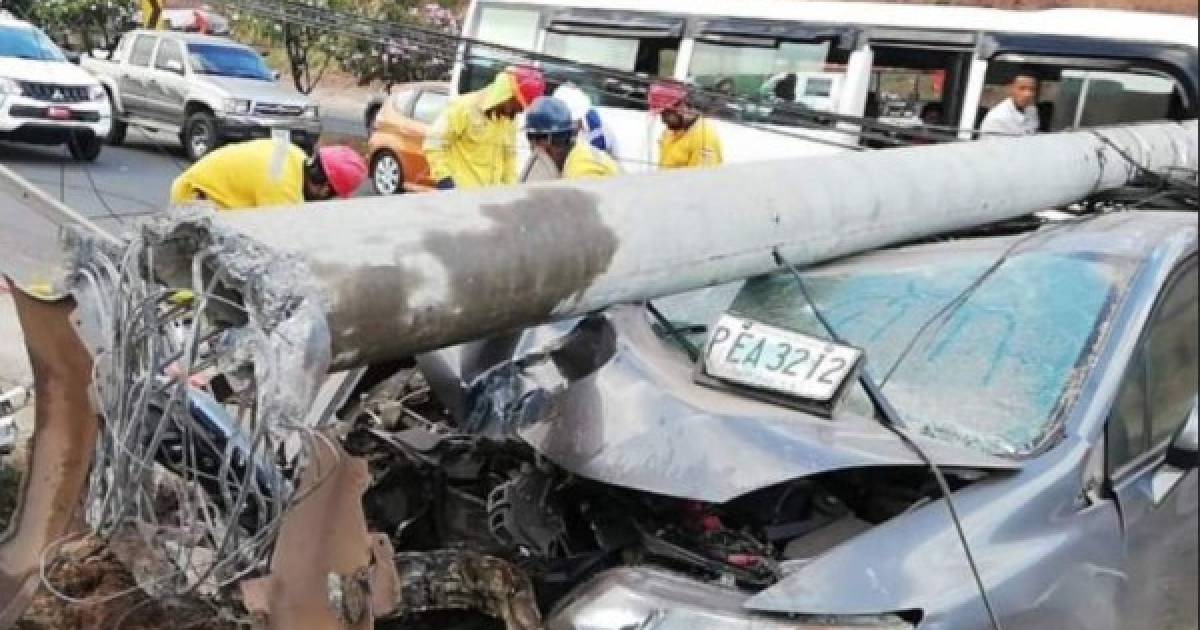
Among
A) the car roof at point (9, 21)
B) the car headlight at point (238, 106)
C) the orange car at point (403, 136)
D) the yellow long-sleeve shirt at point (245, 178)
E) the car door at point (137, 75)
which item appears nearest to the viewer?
the yellow long-sleeve shirt at point (245, 178)

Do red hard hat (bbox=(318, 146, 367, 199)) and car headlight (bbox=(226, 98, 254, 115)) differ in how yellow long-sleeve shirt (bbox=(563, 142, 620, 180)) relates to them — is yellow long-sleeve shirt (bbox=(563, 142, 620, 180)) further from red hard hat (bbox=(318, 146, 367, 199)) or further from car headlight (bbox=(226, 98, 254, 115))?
car headlight (bbox=(226, 98, 254, 115))

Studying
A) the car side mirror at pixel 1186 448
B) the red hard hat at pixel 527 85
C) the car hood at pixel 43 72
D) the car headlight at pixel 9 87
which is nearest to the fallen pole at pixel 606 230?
the car side mirror at pixel 1186 448

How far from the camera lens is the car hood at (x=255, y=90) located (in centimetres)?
1855

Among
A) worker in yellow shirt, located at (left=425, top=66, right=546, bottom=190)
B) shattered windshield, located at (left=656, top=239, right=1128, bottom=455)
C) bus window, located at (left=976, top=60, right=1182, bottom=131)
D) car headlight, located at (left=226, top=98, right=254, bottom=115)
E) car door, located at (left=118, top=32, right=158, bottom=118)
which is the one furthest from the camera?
car door, located at (left=118, top=32, right=158, bottom=118)

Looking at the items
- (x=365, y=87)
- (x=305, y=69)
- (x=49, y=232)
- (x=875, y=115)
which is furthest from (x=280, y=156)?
(x=365, y=87)

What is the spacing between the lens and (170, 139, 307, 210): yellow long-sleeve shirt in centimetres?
540

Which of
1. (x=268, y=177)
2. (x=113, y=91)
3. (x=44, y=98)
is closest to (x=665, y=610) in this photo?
(x=268, y=177)

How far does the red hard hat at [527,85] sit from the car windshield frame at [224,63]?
1177cm

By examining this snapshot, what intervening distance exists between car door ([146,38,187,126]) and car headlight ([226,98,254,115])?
0.80 m

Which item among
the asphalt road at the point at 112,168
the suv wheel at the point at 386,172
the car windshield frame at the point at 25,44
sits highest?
the car windshield frame at the point at 25,44

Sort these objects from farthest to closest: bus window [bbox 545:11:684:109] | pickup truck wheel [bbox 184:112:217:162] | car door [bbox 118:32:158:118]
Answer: car door [bbox 118:32:158:118] → pickup truck wheel [bbox 184:112:217:162] → bus window [bbox 545:11:684:109]

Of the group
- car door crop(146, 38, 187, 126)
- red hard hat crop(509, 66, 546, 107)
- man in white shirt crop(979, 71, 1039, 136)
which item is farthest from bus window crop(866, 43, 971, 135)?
car door crop(146, 38, 187, 126)

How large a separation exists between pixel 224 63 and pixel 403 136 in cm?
556

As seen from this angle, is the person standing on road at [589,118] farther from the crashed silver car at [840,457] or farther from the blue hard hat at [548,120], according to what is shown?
the crashed silver car at [840,457]
